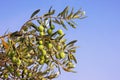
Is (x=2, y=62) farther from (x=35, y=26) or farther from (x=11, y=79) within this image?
(x=35, y=26)

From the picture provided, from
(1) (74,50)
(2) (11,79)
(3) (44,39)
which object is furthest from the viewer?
(2) (11,79)

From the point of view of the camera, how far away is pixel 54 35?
18.9 feet

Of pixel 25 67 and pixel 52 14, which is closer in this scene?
pixel 52 14

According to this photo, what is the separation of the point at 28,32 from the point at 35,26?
166mm

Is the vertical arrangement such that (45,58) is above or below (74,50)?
below

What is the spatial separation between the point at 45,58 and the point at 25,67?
975mm

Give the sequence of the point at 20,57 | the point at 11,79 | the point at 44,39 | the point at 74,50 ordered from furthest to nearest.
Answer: the point at 11,79, the point at 74,50, the point at 20,57, the point at 44,39

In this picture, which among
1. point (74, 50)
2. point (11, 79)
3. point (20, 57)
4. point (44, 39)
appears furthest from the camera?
point (11, 79)

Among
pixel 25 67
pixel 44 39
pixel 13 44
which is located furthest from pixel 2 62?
pixel 44 39

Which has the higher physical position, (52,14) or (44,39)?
(52,14)

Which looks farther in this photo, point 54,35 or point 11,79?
point 11,79

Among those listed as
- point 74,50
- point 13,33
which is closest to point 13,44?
point 13,33

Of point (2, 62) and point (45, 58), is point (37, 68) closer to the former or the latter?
point (2, 62)

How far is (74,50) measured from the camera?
6.59 m
